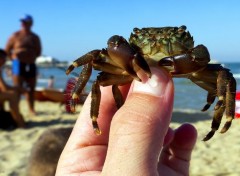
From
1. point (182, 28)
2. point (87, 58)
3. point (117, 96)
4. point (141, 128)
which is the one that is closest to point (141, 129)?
point (141, 128)

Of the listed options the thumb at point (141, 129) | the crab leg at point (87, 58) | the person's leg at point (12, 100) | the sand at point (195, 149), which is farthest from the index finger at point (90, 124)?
the person's leg at point (12, 100)

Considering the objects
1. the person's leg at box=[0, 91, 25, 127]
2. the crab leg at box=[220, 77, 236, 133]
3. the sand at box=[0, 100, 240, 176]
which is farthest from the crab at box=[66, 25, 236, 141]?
the person's leg at box=[0, 91, 25, 127]

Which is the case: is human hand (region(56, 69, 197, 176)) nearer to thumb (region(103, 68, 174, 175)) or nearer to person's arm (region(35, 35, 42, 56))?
thumb (region(103, 68, 174, 175))

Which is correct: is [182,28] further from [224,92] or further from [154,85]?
[154,85]

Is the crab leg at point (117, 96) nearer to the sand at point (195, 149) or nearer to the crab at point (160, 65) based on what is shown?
the crab at point (160, 65)

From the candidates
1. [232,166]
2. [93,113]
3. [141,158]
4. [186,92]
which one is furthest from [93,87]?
[186,92]
